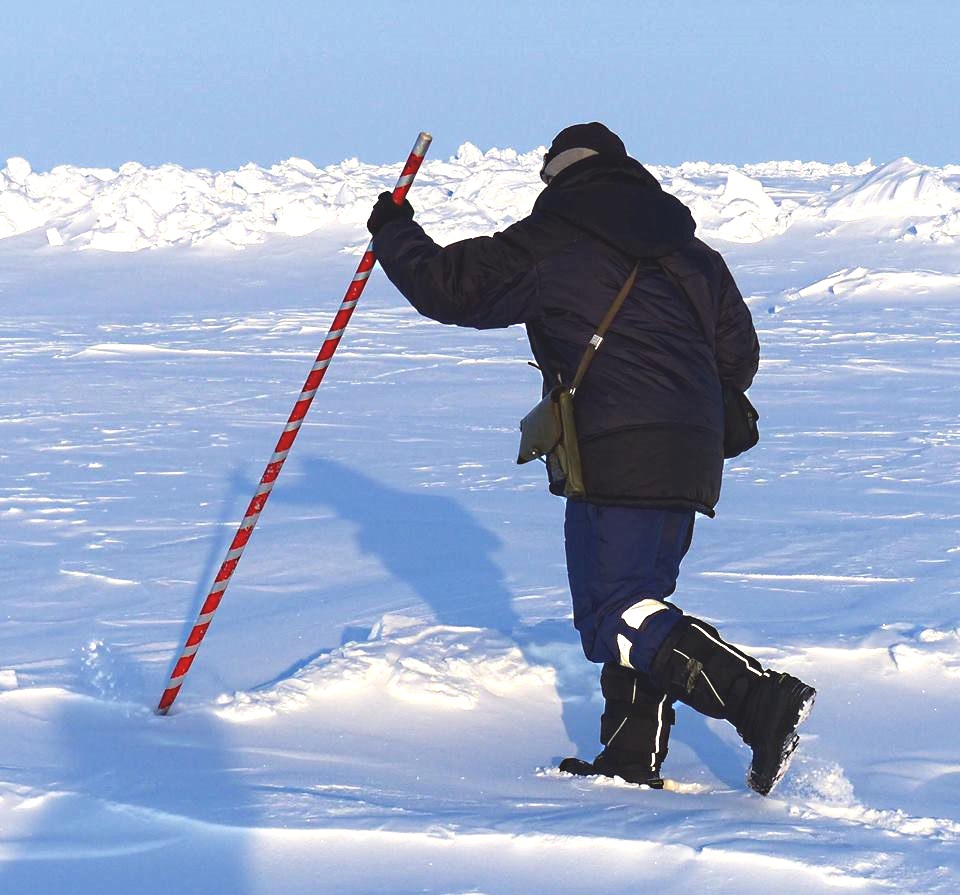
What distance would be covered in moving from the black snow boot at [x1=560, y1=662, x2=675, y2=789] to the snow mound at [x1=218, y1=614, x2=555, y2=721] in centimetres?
68

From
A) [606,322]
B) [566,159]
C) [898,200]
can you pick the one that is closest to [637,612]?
[606,322]

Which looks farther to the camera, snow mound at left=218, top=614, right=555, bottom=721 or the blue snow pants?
snow mound at left=218, top=614, right=555, bottom=721

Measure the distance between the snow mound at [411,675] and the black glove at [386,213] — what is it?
1271 millimetres

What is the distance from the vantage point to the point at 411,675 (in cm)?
388

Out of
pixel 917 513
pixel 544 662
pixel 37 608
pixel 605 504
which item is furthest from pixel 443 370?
pixel 605 504

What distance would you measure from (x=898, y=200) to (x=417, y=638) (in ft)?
88.0

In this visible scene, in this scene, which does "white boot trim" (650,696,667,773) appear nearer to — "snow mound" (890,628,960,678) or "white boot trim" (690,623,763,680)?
"white boot trim" (690,623,763,680)

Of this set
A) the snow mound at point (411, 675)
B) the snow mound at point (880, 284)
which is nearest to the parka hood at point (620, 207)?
the snow mound at point (411, 675)

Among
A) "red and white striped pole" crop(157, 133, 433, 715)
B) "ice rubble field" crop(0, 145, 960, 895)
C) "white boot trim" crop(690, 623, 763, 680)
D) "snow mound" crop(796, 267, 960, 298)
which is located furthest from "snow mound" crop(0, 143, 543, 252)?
"white boot trim" crop(690, 623, 763, 680)

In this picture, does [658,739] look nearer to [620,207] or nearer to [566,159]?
[620,207]

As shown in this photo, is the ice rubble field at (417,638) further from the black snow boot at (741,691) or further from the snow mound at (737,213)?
the snow mound at (737,213)

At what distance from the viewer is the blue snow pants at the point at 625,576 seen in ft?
10.2

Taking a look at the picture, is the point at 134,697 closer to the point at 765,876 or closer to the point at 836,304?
the point at 765,876

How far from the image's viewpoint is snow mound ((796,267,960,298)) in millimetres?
20250
